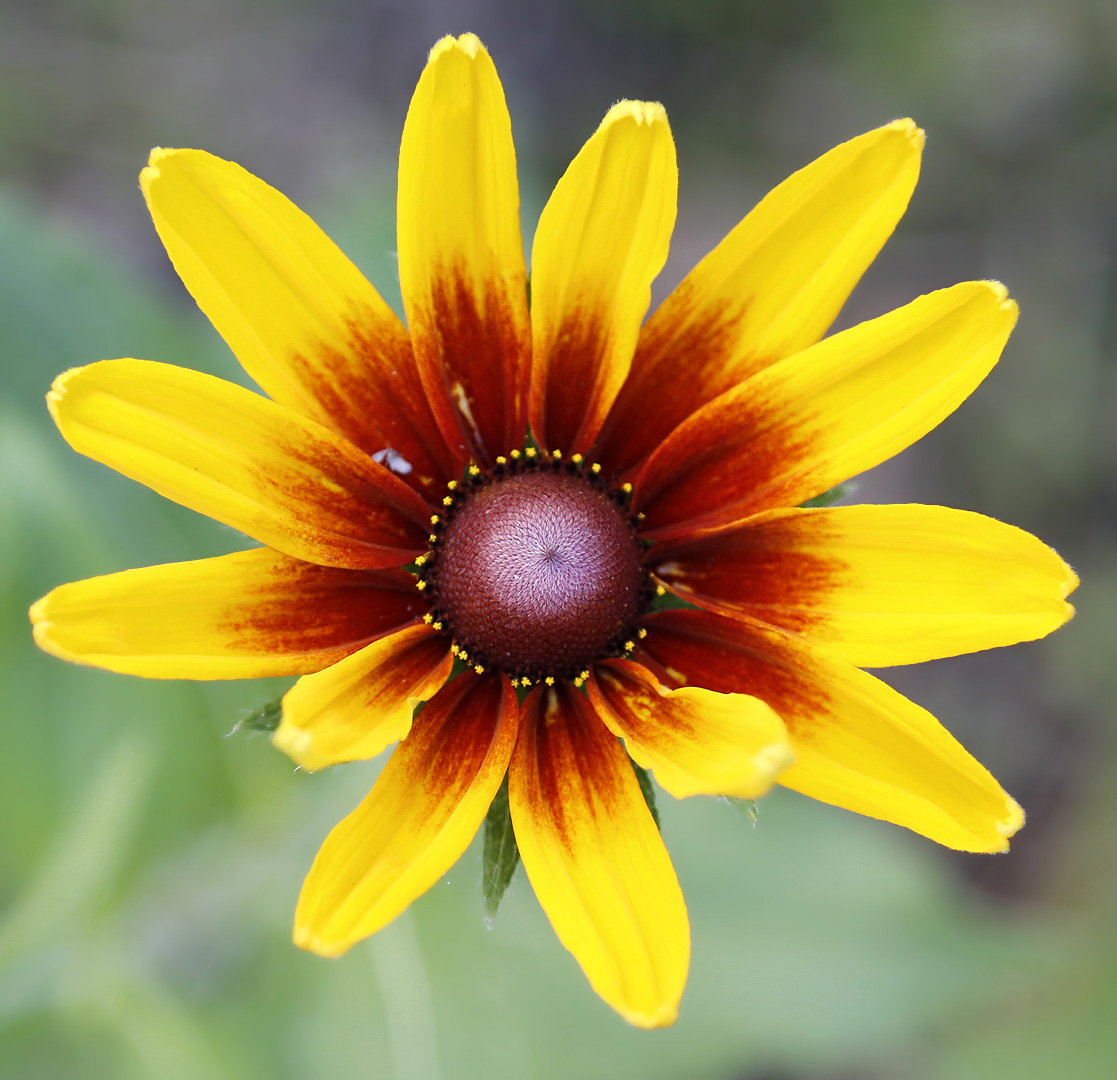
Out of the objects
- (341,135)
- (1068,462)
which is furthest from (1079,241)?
(341,135)

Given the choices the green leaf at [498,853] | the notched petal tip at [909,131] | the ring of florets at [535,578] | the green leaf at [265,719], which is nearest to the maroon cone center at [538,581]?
the ring of florets at [535,578]

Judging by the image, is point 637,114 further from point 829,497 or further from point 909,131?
point 829,497

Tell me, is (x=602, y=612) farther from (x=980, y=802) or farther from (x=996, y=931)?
(x=996, y=931)

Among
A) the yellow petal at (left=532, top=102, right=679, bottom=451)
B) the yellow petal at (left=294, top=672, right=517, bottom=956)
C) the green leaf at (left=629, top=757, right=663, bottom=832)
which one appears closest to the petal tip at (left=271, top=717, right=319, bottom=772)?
the yellow petal at (left=294, top=672, right=517, bottom=956)

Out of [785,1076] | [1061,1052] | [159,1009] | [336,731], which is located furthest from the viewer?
[785,1076]

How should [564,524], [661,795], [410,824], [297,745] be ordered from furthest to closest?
1. [661,795]
2. [564,524]
3. [410,824]
4. [297,745]

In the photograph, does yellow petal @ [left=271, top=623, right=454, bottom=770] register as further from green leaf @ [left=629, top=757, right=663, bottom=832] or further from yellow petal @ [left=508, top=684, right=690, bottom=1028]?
green leaf @ [left=629, top=757, right=663, bottom=832]

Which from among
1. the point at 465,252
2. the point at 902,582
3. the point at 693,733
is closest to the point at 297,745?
the point at 693,733
